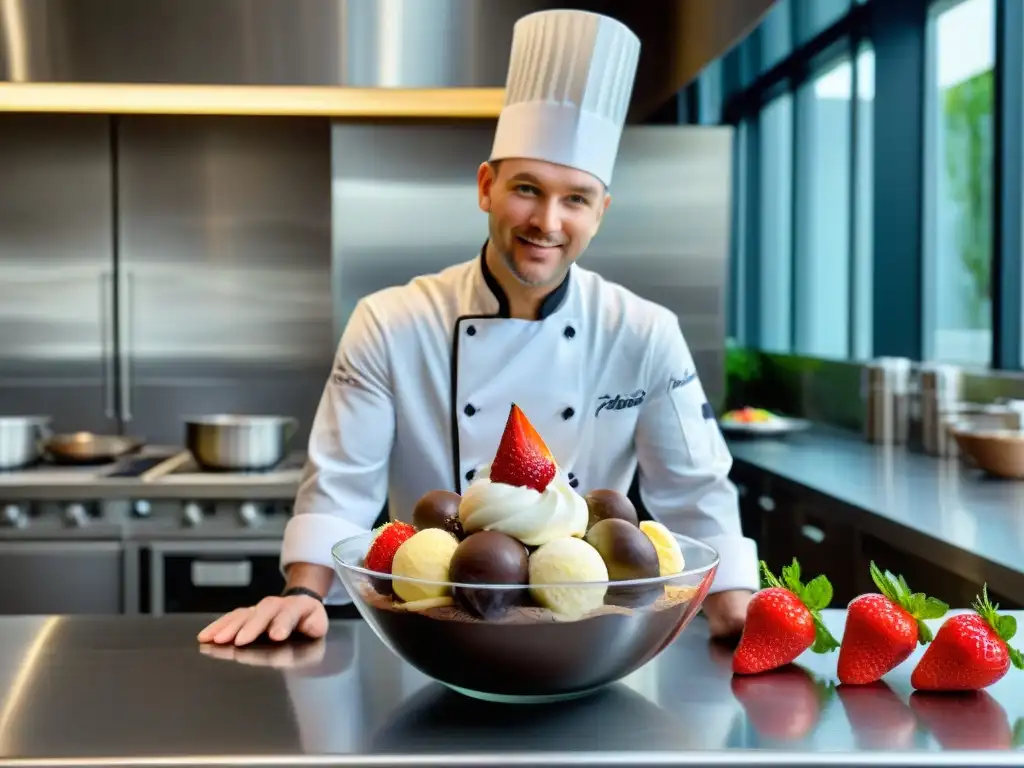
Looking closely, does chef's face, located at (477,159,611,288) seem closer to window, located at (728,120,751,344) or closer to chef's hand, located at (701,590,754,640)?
chef's hand, located at (701,590,754,640)

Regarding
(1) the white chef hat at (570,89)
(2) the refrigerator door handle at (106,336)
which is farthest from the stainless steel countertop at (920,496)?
(2) the refrigerator door handle at (106,336)

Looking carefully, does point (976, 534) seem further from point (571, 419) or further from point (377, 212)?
point (377, 212)

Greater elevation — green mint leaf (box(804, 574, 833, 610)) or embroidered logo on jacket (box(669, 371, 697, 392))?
embroidered logo on jacket (box(669, 371, 697, 392))

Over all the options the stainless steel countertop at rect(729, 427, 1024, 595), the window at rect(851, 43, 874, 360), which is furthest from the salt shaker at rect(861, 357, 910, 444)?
the window at rect(851, 43, 874, 360)

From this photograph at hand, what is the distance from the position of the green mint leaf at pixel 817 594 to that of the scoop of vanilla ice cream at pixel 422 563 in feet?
1.20

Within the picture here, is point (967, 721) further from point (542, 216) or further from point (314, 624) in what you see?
point (542, 216)

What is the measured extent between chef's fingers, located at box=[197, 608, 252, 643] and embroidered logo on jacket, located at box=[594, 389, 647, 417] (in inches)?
32.8

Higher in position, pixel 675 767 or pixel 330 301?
pixel 330 301

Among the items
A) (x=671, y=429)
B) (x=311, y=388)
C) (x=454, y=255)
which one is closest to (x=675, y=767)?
(x=671, y=429)

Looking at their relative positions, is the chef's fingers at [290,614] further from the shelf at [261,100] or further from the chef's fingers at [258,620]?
the shelf at [261,100]

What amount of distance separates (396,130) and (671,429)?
195 cm

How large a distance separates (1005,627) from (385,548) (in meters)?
0.55

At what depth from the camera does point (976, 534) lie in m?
2.07

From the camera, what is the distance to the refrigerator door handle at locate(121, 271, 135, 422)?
3.98 meters
